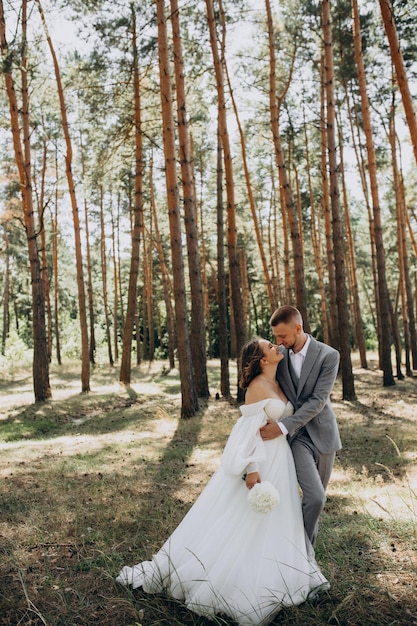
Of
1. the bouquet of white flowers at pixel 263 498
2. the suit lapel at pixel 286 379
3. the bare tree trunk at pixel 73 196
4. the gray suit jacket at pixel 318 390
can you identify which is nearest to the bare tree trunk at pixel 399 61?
the gray suit jacket at pixel 318 390

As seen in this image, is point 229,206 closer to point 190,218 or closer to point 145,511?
point 190,218

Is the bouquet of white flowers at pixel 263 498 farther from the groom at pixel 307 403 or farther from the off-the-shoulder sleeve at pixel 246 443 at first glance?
the groom at pixel 307 403

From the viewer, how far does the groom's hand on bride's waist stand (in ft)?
13.0

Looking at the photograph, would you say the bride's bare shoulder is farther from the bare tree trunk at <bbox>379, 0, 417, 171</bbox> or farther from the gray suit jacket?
the bare tree trunk at <bbox>379, 0, 417, 171</bbox>

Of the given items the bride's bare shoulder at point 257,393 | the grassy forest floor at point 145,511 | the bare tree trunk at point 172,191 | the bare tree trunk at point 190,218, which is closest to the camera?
the grassy forest floor at point 145,511

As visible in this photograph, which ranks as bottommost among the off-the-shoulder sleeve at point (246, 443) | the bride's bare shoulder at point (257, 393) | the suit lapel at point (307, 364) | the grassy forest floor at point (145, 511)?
the grassy forest floor at point (145, 511)

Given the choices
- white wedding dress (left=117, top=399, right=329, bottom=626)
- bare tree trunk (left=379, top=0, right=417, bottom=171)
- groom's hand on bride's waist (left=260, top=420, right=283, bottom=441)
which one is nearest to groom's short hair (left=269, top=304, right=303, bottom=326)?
white wedding dress (left=117, top=399, right=329, bottom=626)

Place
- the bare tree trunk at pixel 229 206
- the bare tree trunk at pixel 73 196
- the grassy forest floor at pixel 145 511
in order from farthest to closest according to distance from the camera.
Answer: the bare tree trunk at pixel 73 196
the bare tree trunk at pixel 229 206
the grassy forest floor at pixel 145 511

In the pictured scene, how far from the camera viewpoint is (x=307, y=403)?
409 centimetres

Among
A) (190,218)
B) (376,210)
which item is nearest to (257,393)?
(190,218)

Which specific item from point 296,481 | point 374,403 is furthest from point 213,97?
point 296,481

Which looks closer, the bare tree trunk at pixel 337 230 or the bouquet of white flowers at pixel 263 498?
the bouquet of white flowers at pixel 263 498

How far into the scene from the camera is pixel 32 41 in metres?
14.4

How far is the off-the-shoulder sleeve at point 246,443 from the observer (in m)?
3.93
